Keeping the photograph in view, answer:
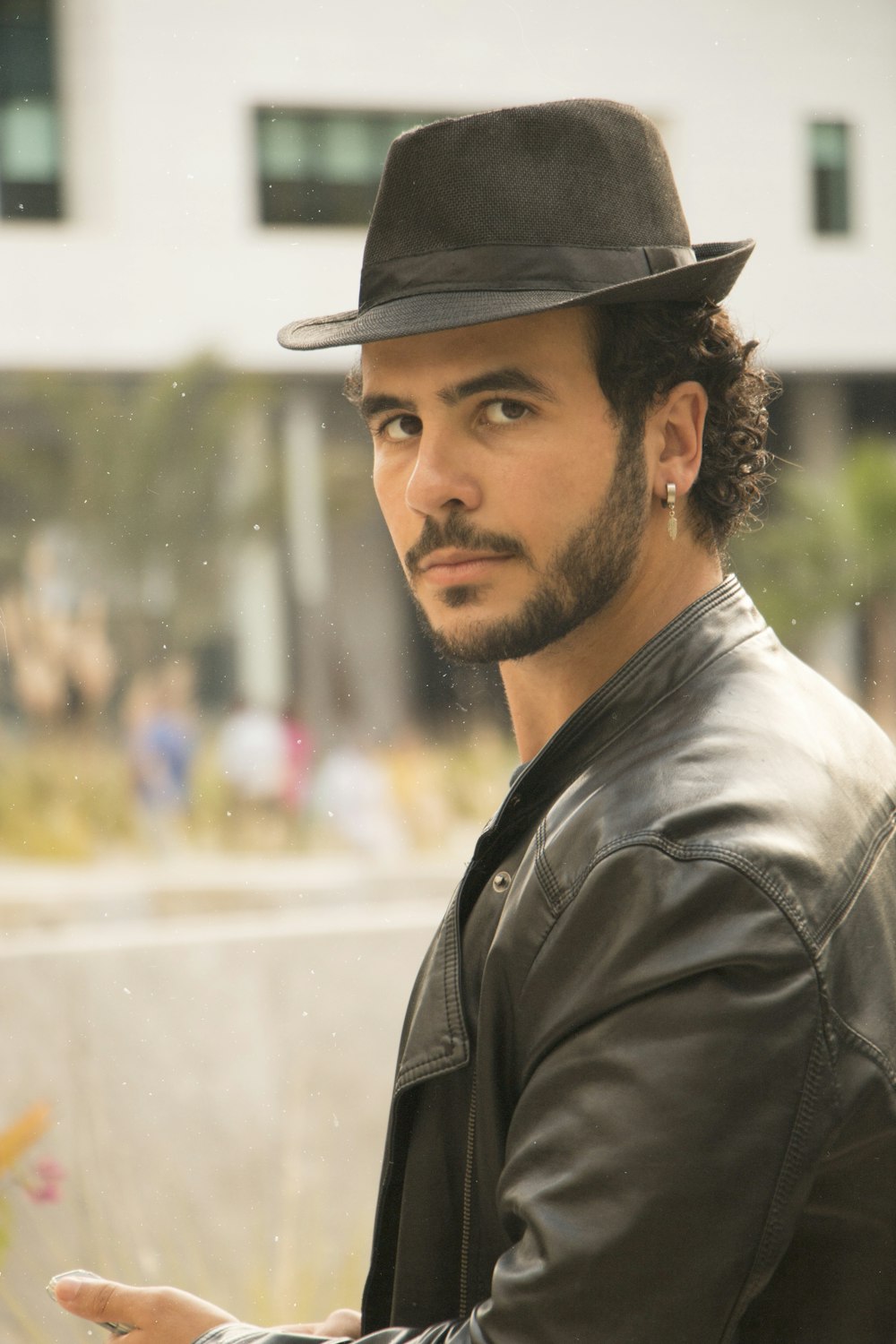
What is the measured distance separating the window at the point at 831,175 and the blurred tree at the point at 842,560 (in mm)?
367

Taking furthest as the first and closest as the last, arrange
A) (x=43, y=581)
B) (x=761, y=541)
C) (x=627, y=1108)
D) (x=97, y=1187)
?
(x=761, y=541)
(x=43, y=581)
(x=97, y=1187)
(x=627, y=1108)

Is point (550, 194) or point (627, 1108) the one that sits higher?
point (550, 194)

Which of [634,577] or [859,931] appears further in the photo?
[634,577]

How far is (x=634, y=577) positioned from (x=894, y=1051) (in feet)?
1.25

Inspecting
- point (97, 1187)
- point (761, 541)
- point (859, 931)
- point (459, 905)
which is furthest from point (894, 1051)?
point (761, 541)

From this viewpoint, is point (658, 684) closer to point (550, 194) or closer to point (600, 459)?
point (600, 459)

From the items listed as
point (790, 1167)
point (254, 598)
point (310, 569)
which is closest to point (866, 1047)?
point (790, 1167)

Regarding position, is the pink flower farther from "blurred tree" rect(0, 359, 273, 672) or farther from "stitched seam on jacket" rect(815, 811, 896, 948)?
"stitched seam on jacket" rect(815, 811, 896, 948)

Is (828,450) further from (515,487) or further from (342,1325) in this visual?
(342,1325)

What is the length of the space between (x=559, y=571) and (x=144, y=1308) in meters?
0.58

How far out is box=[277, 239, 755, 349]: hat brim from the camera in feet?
3.10

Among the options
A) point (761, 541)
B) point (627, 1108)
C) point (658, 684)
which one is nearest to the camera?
point (627, 1108)

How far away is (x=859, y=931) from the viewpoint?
0.80 m

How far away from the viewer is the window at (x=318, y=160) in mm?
2080
